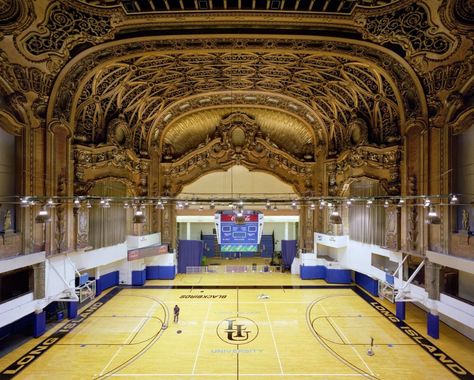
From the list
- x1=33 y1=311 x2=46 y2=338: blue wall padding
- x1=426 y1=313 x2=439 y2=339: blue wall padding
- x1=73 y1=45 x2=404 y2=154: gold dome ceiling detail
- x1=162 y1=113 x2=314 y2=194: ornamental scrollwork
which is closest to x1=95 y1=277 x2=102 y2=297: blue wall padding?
x1=33 y1=311 x2=46 y2=338: blue wall padding

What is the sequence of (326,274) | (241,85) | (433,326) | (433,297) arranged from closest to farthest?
(433,326) < (433,297) < (241,85) < (326,274)

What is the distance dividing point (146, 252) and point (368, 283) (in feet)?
43.5

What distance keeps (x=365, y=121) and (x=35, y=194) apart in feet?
51.4

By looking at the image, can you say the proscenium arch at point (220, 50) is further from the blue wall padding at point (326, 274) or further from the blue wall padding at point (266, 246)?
the blue wall padding at point (266, 246)

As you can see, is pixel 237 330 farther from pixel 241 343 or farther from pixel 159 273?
pixel 159 273

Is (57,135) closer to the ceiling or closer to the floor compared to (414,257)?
closer to the ceiling

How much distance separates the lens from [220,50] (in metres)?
11.6

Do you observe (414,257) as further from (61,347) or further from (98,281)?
(98,281)

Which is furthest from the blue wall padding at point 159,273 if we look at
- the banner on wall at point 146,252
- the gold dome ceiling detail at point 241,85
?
the gold dome ceiling detail at point 241,85

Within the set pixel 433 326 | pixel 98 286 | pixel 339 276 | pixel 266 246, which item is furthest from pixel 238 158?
pixel 433 326

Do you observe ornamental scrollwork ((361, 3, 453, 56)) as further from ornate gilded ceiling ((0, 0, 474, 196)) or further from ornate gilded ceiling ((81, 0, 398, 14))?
ornate gilded ceiling ((81, 0, 398, 14))

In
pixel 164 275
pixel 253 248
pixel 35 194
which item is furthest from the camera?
pixel 164 275

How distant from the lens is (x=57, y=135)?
40.0ft

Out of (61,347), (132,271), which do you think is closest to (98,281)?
(132,271)
